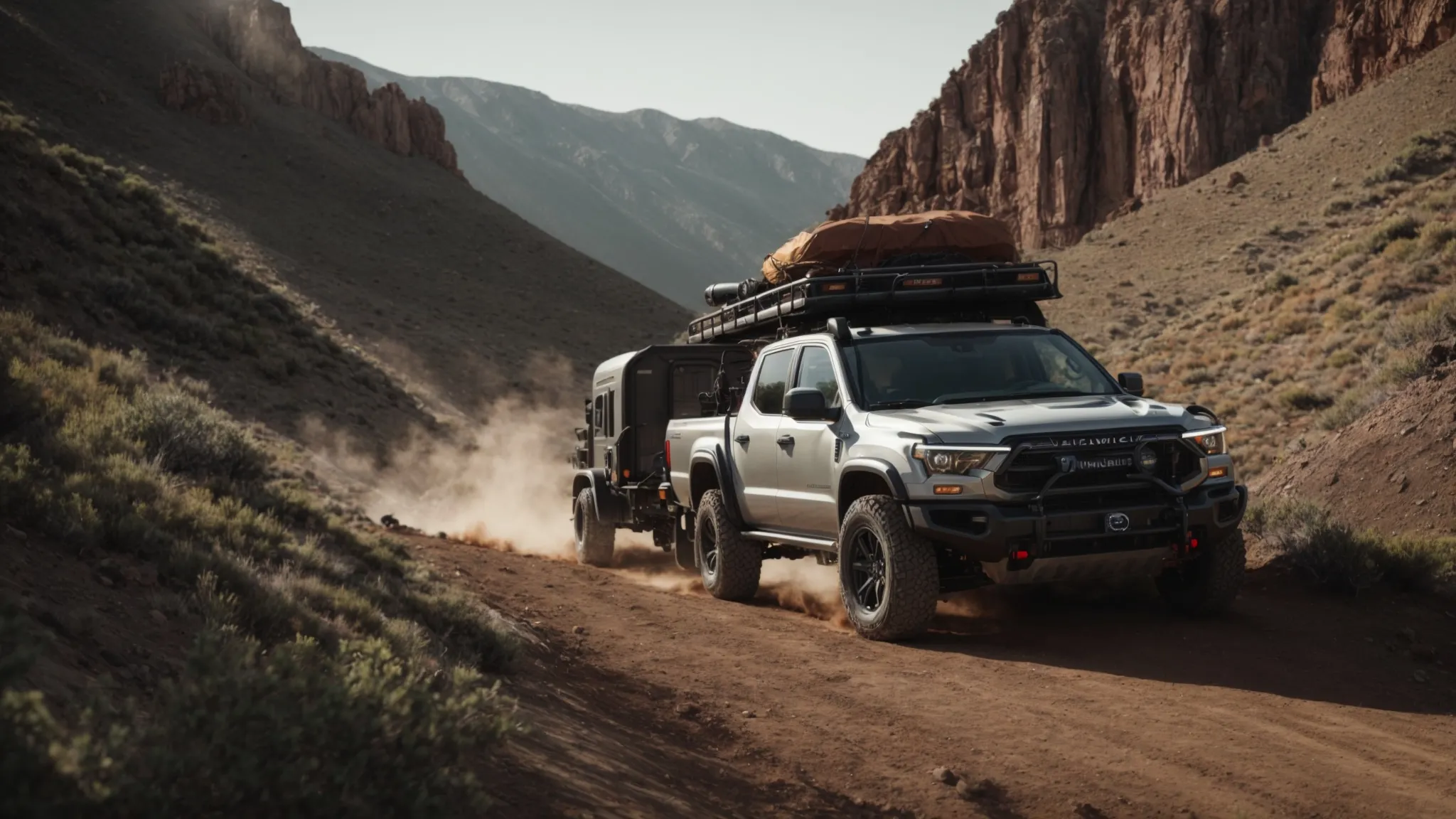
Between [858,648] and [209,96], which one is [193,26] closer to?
[209,96]

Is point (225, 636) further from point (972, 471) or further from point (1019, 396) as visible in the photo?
point (1019, 396)

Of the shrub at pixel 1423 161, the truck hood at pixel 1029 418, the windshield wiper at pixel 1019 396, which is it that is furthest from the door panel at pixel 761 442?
the shrub at pixel 1423 161

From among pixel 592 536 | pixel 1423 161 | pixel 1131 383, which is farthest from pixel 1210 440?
pixel 1423 161

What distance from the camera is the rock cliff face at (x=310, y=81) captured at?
73.0m

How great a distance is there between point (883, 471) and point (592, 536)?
7.67 meters

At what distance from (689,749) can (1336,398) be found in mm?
14546

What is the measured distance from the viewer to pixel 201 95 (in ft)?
203

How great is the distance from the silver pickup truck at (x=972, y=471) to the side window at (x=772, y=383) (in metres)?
0.02

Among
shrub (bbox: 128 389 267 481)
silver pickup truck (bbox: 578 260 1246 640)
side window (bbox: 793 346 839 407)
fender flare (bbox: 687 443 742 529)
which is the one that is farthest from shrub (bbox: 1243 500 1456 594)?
shrub (bbox: 128 389 267 481)

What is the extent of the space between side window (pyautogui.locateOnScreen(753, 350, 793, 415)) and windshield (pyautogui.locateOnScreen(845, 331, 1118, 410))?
902 mm

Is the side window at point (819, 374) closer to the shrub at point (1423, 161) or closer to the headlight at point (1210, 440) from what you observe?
the headlight at point (1210, 440)

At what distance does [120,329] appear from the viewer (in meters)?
20.3

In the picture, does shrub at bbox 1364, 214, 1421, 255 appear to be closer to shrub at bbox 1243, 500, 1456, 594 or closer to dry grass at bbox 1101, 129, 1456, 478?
dry grass at bbox 1101, 129, 1456, 478

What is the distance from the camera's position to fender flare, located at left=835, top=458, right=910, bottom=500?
7844mm
